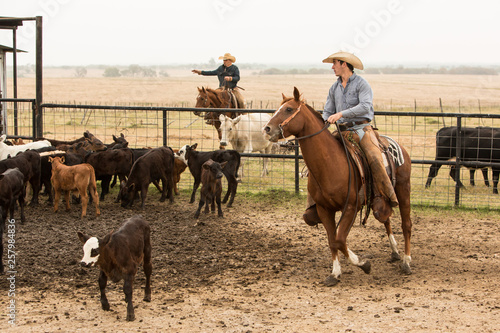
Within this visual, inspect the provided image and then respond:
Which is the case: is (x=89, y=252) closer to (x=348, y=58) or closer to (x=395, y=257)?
(x=348, y=58)

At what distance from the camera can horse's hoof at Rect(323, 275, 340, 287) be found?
6.77 meters

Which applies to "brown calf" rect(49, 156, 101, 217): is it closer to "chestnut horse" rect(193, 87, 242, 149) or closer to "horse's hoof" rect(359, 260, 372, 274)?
"chestnut horse" rect(193, 87, 242, 149)

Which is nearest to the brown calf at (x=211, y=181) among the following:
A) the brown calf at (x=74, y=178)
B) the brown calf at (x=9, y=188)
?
the brown calf at (x=74, y=178)

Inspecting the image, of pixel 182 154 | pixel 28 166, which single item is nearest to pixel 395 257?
pixel 182 154

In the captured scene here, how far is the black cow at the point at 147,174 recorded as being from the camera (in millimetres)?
10664

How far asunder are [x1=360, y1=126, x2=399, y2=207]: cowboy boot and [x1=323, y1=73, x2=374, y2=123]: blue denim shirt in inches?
13.3

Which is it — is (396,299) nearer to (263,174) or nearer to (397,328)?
(397,328)

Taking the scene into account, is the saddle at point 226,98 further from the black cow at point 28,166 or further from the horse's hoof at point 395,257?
the horse's hoof at point 395,257

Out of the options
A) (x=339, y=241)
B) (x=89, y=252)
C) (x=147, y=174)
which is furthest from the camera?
(x=147, y=174)

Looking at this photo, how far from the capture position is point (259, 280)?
696cm

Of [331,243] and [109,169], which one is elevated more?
[109,169]

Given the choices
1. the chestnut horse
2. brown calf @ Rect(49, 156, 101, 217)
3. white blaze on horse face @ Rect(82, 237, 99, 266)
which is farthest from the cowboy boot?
the chestnut horse

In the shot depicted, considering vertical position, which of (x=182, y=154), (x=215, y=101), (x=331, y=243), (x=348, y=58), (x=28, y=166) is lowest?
(x=331, y=243)

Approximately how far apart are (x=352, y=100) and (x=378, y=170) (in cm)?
91
